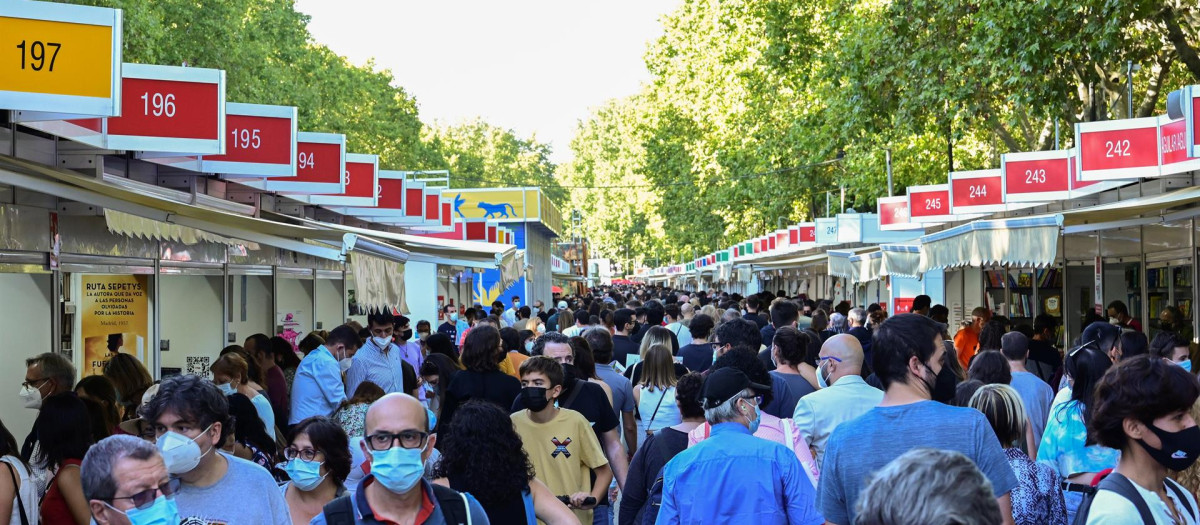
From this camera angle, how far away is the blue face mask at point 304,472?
4.74 meters

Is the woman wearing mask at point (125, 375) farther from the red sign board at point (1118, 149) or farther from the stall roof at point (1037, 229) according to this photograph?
the red sign board at point (1118, 149)

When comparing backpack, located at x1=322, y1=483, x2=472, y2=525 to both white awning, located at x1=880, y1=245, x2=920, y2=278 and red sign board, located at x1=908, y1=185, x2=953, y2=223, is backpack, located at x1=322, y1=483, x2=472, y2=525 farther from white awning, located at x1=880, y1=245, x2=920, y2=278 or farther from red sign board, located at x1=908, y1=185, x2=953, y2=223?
red sign board, located at x1=908, y1=185, x2=953, y2=223

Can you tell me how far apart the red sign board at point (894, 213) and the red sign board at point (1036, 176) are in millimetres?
5229

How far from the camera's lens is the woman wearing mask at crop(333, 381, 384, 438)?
6.49 metres

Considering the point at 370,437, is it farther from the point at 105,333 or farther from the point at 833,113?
the point at 833,113

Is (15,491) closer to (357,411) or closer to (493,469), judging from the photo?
(493,469)

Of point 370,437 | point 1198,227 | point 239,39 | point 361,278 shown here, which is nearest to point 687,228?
point 239,39

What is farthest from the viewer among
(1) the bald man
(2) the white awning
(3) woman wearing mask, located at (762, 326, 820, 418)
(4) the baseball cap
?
(2) the white awning

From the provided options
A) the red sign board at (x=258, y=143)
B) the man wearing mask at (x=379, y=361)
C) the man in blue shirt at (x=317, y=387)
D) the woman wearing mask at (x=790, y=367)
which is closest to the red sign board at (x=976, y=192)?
the red sign board at (x=258, y=143)

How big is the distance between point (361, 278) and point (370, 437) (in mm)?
7047

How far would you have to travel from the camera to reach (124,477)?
3.41m

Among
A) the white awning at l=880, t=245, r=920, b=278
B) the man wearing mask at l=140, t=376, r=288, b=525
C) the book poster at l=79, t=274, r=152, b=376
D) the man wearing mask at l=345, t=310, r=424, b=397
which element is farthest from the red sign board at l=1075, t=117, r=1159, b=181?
the man wearing mask at l=140, t=376, r=288, b=525

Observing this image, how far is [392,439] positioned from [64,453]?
7.25ft

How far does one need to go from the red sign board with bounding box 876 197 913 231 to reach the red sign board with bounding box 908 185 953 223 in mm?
1068
